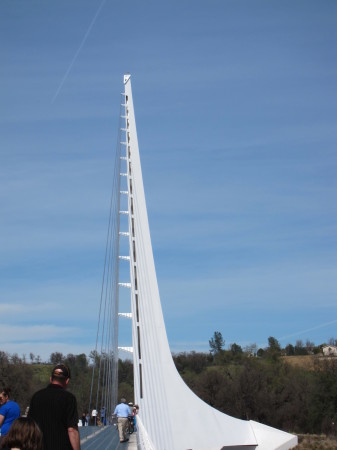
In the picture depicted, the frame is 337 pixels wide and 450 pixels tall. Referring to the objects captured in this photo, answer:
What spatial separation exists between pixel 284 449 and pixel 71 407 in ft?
77.1

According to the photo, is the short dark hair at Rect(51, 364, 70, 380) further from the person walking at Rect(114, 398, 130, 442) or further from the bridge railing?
the person walking at Rect(114, 398, 130, 442)

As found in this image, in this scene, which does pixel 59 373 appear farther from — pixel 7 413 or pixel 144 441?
pixel 144 441

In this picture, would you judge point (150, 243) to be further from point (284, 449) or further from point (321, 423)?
point (321, 423)

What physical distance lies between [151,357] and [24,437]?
48.5ft

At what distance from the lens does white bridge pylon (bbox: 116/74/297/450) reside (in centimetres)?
1670

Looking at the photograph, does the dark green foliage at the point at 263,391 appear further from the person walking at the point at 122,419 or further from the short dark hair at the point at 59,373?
the short dark hair at the point at 59,373

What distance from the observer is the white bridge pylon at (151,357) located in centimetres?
1670

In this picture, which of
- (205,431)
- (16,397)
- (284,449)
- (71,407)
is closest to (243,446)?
(284,449)

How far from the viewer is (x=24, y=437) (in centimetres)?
300

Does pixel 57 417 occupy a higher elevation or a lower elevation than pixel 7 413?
lower

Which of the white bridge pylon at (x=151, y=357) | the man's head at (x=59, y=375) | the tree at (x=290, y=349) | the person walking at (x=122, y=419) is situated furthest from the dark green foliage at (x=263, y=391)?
the tree at (x=290, y=349)

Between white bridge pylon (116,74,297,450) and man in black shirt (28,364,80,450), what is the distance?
11010mm

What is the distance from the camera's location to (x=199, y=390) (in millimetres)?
55188

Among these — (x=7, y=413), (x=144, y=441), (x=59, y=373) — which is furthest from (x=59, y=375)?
(x=144, y=441)
